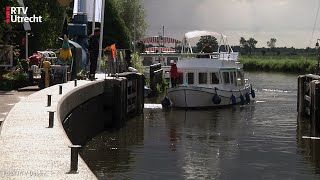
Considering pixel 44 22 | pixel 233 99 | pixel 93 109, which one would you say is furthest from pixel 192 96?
pixel 44 22

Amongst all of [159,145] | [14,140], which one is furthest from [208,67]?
[14,140]

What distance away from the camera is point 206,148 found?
21234 mm

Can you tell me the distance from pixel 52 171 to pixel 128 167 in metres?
8.21

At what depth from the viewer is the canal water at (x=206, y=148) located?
16.9m

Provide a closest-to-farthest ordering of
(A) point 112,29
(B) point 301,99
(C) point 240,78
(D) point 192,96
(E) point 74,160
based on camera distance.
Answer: (E) point 74,160 < (B) point 301,99 < (D) point 192,96 < (C) point 240,78 < (A) point 112,29

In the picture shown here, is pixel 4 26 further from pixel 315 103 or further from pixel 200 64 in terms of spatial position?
pixel 315 103

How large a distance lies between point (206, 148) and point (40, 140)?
10.5 metres

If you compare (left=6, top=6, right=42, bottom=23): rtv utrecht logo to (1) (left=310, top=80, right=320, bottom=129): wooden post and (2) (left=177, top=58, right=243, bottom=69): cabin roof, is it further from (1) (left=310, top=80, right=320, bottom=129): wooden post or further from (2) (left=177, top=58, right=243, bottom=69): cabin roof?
(1) (left=310, top=80, right=320, bottom=129): wooden post

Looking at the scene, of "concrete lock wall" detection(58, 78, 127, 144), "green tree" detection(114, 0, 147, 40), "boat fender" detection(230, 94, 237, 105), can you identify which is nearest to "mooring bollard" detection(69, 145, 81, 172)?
"concrete lock wall" detection(58, 78, 127, 144)

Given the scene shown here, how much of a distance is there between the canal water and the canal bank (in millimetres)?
1932

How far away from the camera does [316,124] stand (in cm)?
2706

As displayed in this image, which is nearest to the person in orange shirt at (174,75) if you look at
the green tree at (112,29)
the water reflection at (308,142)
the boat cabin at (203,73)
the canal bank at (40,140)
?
the boat cabin at (203,73)

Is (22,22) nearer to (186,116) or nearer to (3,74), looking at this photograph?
(3,74)

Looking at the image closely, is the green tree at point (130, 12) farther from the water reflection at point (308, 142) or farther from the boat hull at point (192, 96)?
the water reflection at point (308, 142)
